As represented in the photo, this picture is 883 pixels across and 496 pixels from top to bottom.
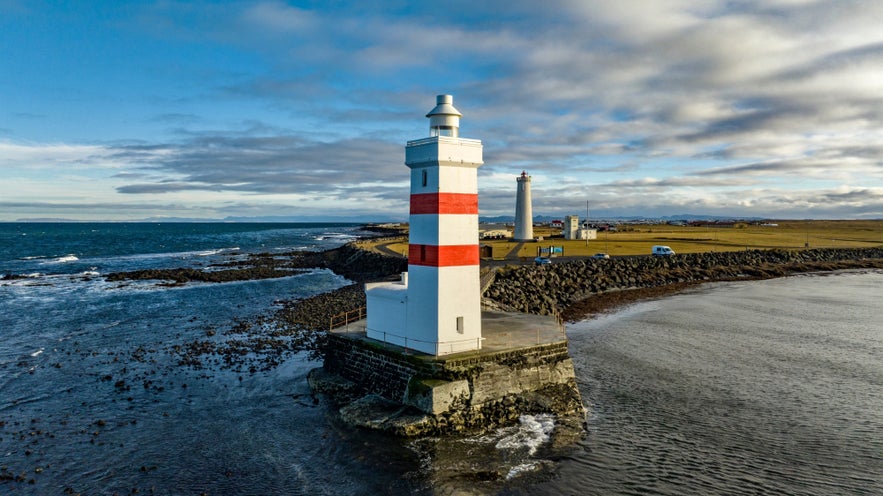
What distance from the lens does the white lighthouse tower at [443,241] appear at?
16719 mm

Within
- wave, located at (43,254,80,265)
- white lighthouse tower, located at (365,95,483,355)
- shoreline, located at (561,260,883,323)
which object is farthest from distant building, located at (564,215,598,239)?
wave, located at (43,254,80,265)

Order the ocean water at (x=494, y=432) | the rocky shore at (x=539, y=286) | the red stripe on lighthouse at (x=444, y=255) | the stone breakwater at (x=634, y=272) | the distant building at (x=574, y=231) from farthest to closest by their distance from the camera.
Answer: the distant building at (x=574, y=231) < the stone breakwater at (x=634, y=272) < the rocky shore at (x=539, y=286) < the red stripe on lighthouse at (x=444, y=255) < the ocean water at (x=494, y=432)

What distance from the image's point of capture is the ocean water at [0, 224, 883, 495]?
43.7ft

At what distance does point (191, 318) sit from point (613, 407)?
88.3ft

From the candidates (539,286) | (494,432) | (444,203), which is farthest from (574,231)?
(494,432)

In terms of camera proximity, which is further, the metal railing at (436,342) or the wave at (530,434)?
the metal railing at (436,342)

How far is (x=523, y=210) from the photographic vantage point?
65375 millimetres

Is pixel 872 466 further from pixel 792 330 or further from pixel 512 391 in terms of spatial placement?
pixel 792 330

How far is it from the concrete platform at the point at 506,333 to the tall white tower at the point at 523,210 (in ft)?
136

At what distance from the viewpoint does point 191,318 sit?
3362 cm

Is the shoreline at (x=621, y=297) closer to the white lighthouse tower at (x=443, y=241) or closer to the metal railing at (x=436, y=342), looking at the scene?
the metal railing at (x=436, y=342)

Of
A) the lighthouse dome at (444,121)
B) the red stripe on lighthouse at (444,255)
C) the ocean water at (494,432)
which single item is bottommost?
the ocean water at (494,432)

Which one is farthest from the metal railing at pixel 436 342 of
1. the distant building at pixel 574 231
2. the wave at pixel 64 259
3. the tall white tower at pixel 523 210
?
the wave at pixel 64 259

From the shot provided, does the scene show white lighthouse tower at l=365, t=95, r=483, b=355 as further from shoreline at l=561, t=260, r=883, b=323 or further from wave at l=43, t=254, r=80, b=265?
wave at l=43, t=254, r=80, b=265
